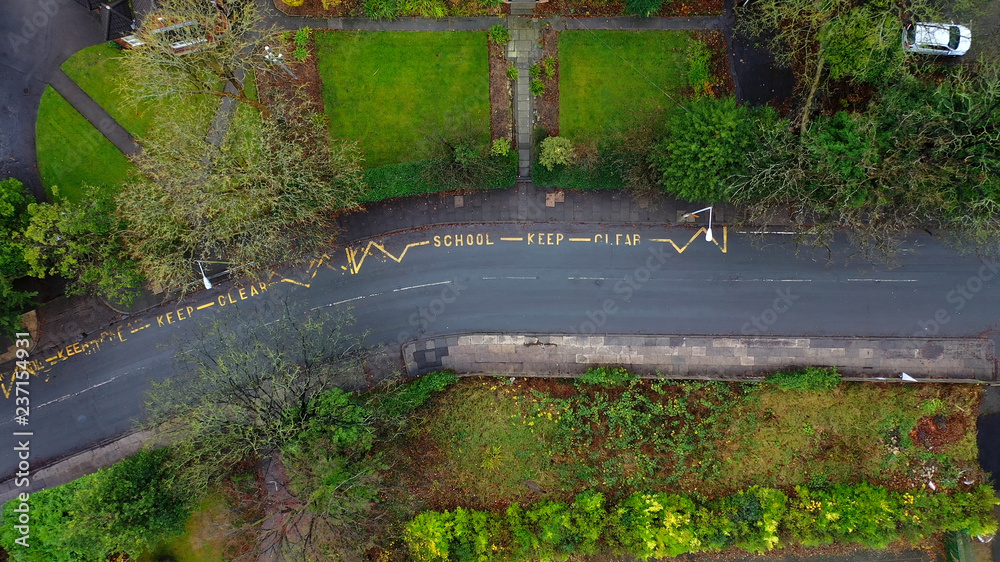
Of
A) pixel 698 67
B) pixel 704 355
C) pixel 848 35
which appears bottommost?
pixel 704 355

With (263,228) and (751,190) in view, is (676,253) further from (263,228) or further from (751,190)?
(263,228)

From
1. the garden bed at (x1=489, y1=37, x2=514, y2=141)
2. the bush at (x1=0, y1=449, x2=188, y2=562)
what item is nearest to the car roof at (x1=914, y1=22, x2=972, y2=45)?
the garden bed at (x1=489, y1=37, x2=514, y2=141)

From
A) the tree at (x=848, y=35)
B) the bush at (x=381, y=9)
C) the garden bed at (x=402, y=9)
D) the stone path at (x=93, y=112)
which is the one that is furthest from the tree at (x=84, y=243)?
the tree at (x=848, y=35)

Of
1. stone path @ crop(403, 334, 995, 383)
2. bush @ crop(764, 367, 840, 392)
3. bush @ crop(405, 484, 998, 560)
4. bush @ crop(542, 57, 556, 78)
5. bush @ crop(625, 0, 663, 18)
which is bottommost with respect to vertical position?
bush @ crop(405, 484, 998, 560)

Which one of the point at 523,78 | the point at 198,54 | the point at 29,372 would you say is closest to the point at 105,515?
the point at 29,372

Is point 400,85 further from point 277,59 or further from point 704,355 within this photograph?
point 704,355
